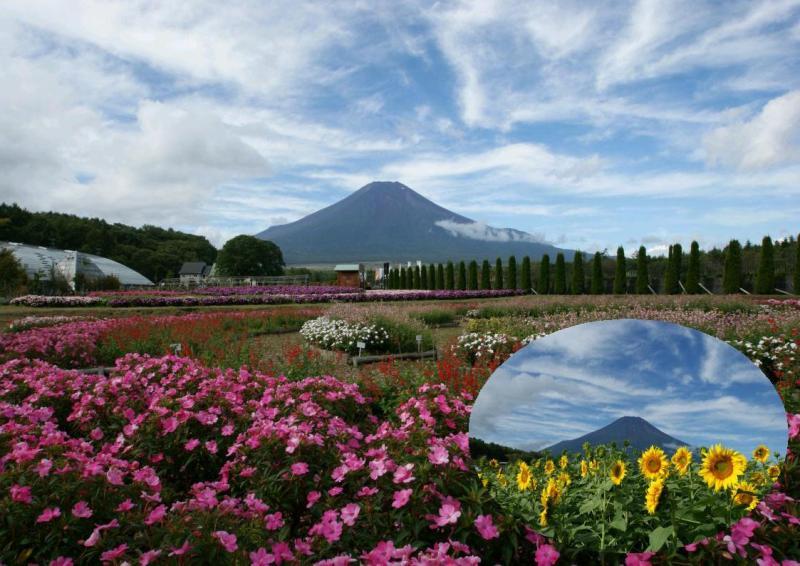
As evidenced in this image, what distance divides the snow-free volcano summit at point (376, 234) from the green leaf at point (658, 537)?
141755 millimetres

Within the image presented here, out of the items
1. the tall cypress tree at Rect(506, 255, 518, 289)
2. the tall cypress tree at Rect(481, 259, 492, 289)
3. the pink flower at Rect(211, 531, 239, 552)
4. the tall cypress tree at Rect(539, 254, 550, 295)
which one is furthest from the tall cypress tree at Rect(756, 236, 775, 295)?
the pink flower at Rect(211, 531, 239, 552)

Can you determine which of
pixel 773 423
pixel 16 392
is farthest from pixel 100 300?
pixel 773 423

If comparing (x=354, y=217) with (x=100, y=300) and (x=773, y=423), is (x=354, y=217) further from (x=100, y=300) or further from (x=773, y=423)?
(x=773, y=423)

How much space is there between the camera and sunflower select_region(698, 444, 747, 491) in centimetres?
195

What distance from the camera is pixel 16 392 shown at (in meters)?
4.56

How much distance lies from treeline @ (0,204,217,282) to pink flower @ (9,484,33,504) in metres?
51.8

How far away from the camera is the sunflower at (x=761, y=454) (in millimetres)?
2039

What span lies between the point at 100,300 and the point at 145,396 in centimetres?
1847

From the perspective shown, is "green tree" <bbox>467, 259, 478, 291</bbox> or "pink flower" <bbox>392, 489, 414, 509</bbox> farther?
"green tree" <bbox>467, 259, 478, 291</bbox>

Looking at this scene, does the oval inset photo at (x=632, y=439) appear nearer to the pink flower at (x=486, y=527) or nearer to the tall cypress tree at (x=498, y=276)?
the pink flower at (x=486, y=527)

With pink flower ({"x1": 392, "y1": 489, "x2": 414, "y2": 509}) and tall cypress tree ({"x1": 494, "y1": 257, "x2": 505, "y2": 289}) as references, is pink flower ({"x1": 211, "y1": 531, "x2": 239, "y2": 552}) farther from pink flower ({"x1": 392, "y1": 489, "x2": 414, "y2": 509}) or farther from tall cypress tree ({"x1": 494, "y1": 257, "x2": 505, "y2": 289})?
tall cypress tree ({"x1": 494, "y1": 257, "x2": 505, "y2": 289})

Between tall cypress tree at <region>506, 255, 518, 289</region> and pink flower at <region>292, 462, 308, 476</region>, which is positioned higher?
tall cypress tree at <region>506, 255, 518, 289</region>

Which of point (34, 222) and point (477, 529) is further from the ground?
point (34, 222)

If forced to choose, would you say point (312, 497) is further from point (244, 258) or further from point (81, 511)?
point (244, 258)
